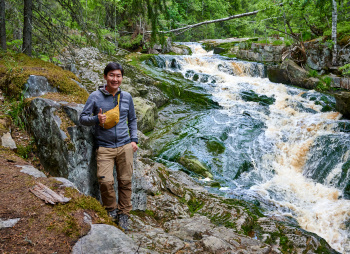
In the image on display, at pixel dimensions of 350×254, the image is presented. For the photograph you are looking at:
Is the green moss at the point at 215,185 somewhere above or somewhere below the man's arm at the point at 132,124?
below

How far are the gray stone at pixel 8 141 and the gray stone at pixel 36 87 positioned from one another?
35.8 inches

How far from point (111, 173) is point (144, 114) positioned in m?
6.64

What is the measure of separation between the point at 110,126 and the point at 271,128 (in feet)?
29.4

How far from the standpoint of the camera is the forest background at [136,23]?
4.96m

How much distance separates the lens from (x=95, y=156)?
379 cm

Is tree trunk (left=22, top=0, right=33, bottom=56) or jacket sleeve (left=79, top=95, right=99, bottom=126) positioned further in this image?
tree trunk (left=22, top=0, right=33, bottom=56)

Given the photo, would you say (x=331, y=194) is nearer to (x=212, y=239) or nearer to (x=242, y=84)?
(x=212, y=239)

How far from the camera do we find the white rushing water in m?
6.44

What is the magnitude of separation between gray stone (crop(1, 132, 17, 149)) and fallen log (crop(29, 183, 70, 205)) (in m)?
1.67

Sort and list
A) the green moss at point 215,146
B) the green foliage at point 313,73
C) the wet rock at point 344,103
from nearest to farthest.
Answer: the green moss at point 215,146
the wet rock at point 344,103
the green foliage at point 313,73

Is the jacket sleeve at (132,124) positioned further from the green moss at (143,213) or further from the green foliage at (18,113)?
the green foliage at (18,113)

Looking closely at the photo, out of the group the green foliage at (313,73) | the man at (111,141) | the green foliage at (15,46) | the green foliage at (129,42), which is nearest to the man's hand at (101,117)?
the man at (111,141)

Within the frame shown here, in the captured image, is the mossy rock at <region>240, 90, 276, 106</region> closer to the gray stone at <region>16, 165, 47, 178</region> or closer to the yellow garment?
the yellow garment

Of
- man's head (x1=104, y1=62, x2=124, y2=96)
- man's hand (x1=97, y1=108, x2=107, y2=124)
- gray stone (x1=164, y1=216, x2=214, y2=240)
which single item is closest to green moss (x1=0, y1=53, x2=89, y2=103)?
man's head (x1=104, y1=62, x2=124, y2=96)
